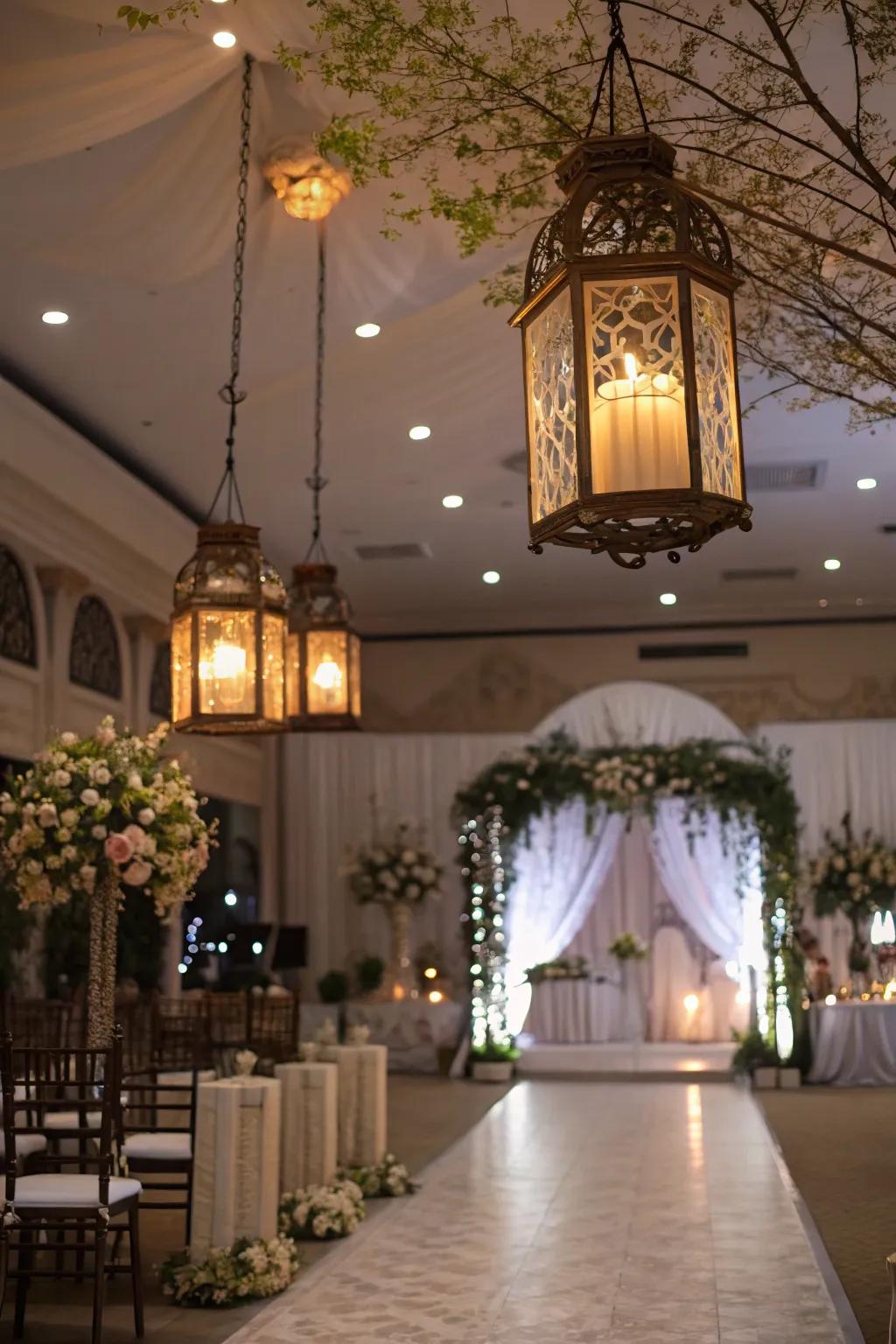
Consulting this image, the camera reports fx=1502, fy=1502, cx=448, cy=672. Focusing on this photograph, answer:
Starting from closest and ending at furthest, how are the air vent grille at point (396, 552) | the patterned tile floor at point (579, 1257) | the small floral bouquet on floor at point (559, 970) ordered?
the patterned tile floor at point (579, 1257)
the air vent grille at point (396, 552)
the small floral bouquet on floor at point (559, 970)

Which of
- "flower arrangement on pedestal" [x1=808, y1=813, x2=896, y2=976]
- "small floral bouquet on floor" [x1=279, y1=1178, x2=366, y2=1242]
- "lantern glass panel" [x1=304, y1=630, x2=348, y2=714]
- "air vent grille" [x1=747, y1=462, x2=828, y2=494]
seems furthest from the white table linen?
"lantern glass panel" [x1=304, y1=630, x2=348, y2=714]

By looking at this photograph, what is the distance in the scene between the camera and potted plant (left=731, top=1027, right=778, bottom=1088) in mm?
14031

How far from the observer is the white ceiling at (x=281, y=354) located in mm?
6844

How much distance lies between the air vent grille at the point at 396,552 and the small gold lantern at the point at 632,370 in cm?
1223

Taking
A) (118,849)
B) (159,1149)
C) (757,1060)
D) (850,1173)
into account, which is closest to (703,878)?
(757,1060)

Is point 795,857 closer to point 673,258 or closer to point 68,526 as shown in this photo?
point 68,526

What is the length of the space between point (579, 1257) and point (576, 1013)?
33.6 feet

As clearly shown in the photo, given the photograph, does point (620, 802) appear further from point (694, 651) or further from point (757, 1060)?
point (694, 651)

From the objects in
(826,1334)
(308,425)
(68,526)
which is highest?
(308,425)

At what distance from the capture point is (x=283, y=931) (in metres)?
15.7

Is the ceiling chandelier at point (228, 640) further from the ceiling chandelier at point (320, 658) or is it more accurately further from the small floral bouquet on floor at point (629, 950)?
the small floral bouquet on floor at point (629, 950)

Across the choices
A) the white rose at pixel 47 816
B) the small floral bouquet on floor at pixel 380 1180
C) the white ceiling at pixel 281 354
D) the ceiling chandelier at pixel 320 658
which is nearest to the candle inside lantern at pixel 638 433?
the white rose at pixel 47 816

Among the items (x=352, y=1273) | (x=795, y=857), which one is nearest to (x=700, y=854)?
(x=795, y=857)

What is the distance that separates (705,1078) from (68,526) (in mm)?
8130
